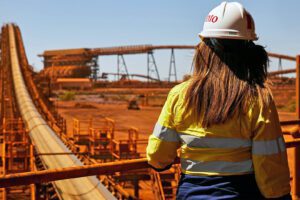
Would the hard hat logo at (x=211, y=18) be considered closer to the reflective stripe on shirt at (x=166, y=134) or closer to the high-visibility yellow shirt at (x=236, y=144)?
the high-visibility yellow shirt at (x=236, y=144)

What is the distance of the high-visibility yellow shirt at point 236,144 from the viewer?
156 cm

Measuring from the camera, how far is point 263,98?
158 cm

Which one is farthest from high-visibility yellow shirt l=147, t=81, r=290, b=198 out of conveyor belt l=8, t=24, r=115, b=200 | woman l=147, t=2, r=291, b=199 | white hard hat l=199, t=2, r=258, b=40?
conveyor belt l=8, t=24, r=115, b=200

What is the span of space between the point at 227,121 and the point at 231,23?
0.37m

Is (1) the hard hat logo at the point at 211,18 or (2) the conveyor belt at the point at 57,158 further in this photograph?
(2) the conveyor belt at the point at 57,158

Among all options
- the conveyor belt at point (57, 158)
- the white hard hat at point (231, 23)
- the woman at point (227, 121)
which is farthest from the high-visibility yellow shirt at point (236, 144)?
the conveyor belt at point (57, 158)

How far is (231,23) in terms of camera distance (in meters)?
1.68

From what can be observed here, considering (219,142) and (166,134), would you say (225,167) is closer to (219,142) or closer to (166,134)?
(219,142)


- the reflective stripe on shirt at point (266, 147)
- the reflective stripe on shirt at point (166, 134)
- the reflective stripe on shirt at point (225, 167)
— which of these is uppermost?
the reflective stripe on shirt at point (166, 134)

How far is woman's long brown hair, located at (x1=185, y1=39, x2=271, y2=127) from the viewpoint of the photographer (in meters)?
1.58

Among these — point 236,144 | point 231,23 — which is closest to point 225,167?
point 236,144

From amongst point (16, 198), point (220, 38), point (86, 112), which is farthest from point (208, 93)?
point (86, 112)

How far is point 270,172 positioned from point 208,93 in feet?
1.15

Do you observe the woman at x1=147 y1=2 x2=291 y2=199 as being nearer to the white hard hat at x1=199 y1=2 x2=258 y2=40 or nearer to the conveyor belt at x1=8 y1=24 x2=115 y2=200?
the white hard hat at x1=199 y1=2 x2=258 y2=40
